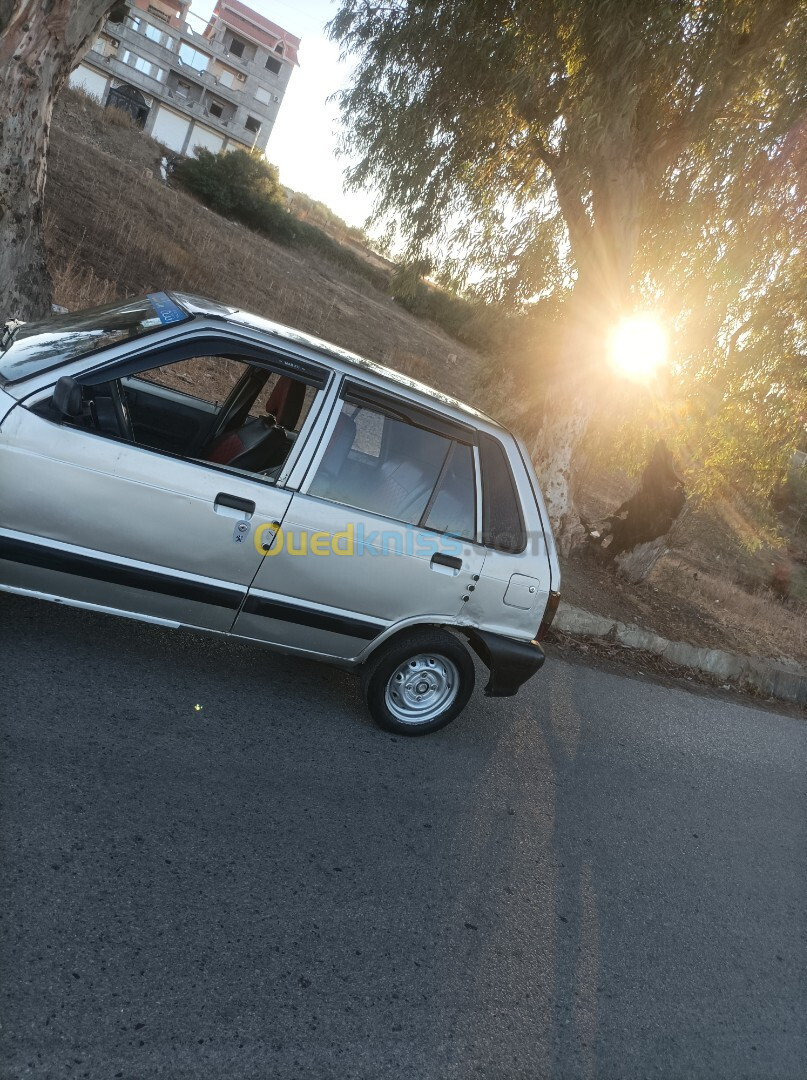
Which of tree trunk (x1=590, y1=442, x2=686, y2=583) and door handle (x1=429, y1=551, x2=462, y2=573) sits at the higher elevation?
tree trunk (x1=590, y1=442, x2=686, y2=583)

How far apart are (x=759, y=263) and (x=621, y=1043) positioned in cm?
954

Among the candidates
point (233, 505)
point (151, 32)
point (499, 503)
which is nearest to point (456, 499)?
point (499, 503)

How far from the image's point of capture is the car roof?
4.46 meters

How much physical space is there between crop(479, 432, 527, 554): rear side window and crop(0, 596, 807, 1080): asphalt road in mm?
1335

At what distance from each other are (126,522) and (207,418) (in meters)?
1.66

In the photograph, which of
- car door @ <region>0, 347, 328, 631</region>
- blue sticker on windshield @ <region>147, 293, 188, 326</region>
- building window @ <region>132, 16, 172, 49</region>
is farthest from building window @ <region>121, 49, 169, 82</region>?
car door @ <region>0, 347, 328, 631</region>

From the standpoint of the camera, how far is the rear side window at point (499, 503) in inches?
193

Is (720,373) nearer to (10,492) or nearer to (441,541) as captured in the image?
(441,541)

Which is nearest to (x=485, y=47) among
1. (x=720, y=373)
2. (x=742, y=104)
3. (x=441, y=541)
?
(x=742, y=104)

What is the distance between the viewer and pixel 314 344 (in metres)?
4.61

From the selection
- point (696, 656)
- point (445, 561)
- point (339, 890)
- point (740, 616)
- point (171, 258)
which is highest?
point (171, 258)

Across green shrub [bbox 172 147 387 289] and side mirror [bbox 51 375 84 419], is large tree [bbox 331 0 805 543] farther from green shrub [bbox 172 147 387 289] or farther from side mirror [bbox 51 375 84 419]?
green shrub [bbox 172 147 387 289]

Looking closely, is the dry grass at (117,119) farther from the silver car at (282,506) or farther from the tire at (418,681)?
the tire at (418,681)

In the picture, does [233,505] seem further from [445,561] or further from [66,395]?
[445,561]
